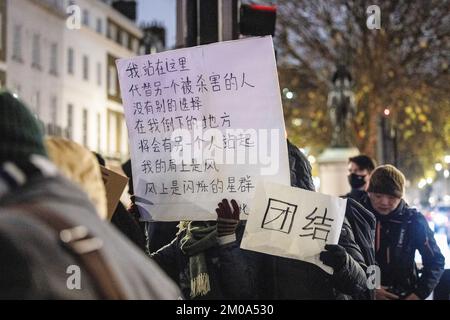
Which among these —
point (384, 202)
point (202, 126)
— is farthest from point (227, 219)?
point (384, 202)

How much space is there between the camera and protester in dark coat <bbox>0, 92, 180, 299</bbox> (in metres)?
1.67

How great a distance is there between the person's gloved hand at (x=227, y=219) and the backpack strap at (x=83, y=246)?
1.93 metres

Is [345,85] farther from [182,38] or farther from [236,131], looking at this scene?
[236,131]

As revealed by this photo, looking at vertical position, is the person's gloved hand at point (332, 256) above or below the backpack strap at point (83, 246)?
below

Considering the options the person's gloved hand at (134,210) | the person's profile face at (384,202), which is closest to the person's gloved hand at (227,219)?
the person's gloved hand at (134,210)

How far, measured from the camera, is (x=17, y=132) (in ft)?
5.95

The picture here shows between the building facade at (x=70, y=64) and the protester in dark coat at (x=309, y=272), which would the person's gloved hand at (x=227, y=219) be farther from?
the building facade at (x=70, y=64)

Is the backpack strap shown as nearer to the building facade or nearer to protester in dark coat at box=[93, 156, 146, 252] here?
protester in dark coat at box=[93, 156, 146, 252]

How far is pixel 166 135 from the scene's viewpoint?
388 cm

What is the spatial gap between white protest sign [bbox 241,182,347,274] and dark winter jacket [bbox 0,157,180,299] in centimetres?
175

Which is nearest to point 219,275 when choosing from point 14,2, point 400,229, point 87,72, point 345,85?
point 400,229

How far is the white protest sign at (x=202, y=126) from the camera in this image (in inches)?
144

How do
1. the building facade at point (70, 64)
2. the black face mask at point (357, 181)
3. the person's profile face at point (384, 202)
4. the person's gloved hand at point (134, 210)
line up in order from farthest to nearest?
the building facade at point (70, 64)
the black face mask at point (357, 181)
the person's profile face at point (384, 202)
the person's gloved hand at point (134, 210)

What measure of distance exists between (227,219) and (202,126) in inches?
16.2
